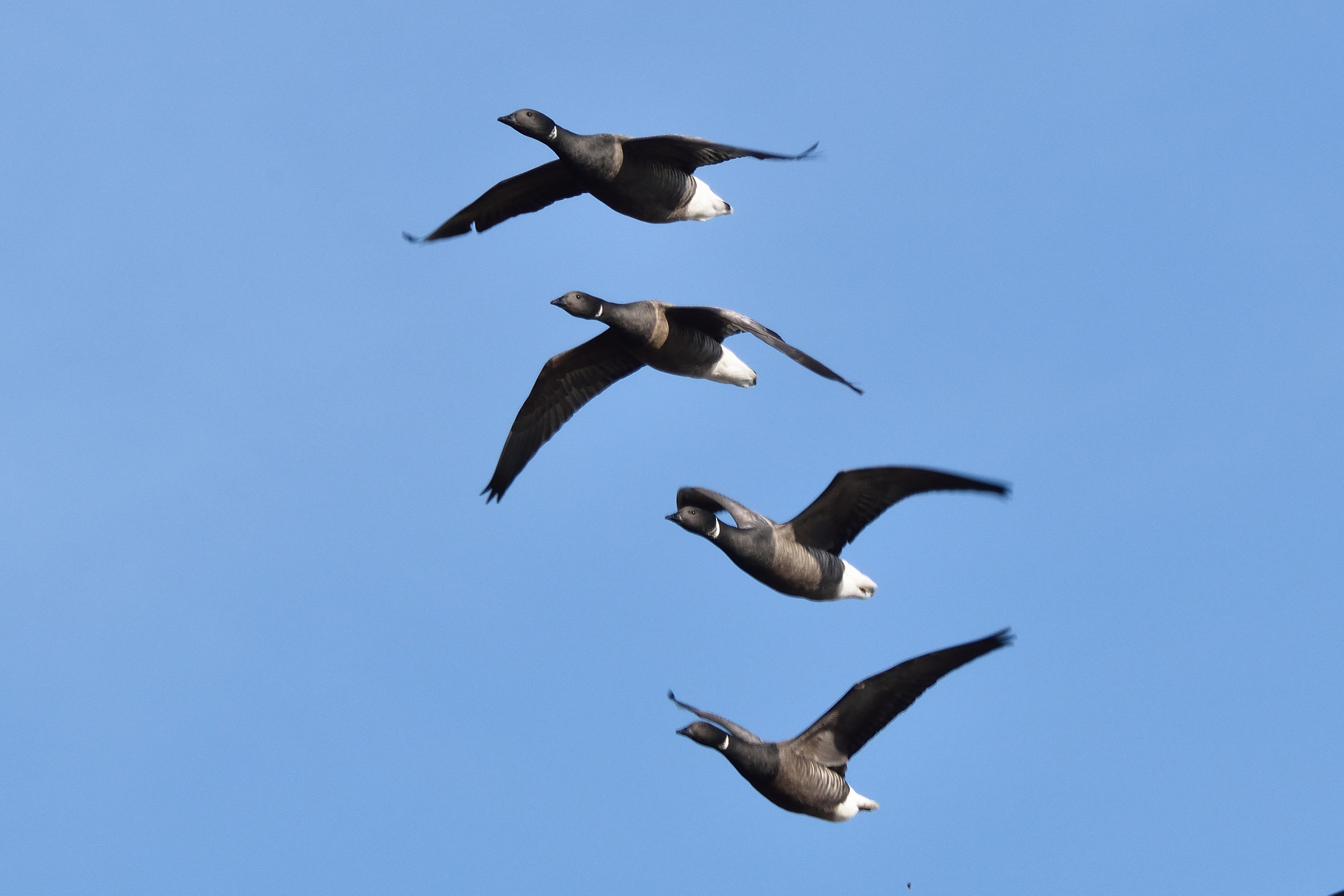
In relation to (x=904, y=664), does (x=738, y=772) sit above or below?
below

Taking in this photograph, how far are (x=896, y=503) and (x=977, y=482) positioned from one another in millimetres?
1880

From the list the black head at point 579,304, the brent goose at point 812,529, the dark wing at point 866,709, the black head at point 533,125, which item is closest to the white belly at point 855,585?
the brent goose at point 812,529

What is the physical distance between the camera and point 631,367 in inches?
909

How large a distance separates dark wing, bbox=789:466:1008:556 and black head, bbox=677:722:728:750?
2752 millimetres

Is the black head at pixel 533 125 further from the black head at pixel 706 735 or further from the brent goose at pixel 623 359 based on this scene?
the black head at pixel 706 735

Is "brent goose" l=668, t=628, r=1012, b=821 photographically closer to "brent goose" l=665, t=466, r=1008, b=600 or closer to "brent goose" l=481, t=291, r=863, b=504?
"brent goose" l=665, t=466, r=1008, b=600

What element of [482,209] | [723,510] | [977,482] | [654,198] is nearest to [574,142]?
[654,198]

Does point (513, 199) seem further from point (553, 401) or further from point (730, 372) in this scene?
point (730, 372)

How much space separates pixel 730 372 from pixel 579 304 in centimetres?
220

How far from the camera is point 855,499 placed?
1984 cm

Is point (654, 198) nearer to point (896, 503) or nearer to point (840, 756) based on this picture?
point (896, 503)

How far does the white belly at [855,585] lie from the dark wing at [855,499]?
1.10 feet

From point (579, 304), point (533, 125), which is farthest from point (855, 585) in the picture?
point (533, 125)

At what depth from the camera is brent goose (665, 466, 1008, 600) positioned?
64.1ft
